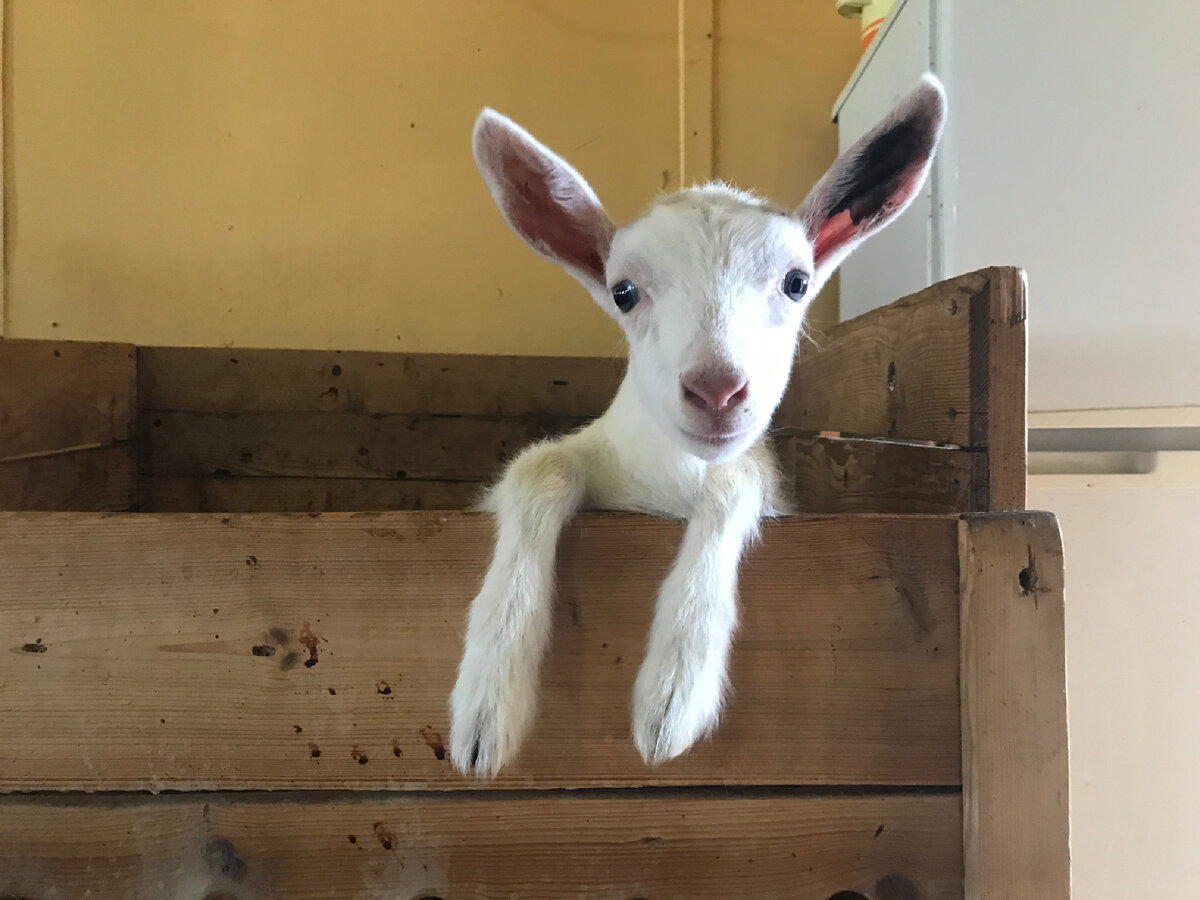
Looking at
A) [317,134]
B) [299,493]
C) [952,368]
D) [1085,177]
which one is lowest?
[299,493]

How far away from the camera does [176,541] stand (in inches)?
24.5

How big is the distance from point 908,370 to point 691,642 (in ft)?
1.55

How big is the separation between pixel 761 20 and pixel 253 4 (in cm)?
124

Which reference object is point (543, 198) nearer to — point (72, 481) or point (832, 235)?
point (832, 235)

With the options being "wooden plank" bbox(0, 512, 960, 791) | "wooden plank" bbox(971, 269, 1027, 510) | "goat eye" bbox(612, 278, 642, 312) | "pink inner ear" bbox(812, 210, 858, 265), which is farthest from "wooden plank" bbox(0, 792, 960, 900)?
"pink inner ear" bbox(812, 210, 858, 265)

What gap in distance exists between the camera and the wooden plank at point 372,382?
1.44 m

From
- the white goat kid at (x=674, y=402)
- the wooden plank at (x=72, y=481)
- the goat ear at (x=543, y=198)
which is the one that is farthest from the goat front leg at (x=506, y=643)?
the wooden plank at (x=72, y=481)

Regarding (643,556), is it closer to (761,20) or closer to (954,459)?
(954,459)

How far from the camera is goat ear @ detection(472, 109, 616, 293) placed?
0.74 metres

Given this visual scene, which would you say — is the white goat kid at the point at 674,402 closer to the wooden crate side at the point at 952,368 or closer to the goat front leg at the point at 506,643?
the goat front leg at the point at 506,643

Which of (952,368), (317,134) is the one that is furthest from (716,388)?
(317,134)

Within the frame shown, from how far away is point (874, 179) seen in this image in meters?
0.79

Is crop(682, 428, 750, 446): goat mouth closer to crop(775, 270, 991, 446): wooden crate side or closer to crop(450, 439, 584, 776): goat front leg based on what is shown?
crop(450, 439, 584, 776): goat front leg

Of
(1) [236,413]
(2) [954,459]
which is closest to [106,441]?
(1) [236,413]
